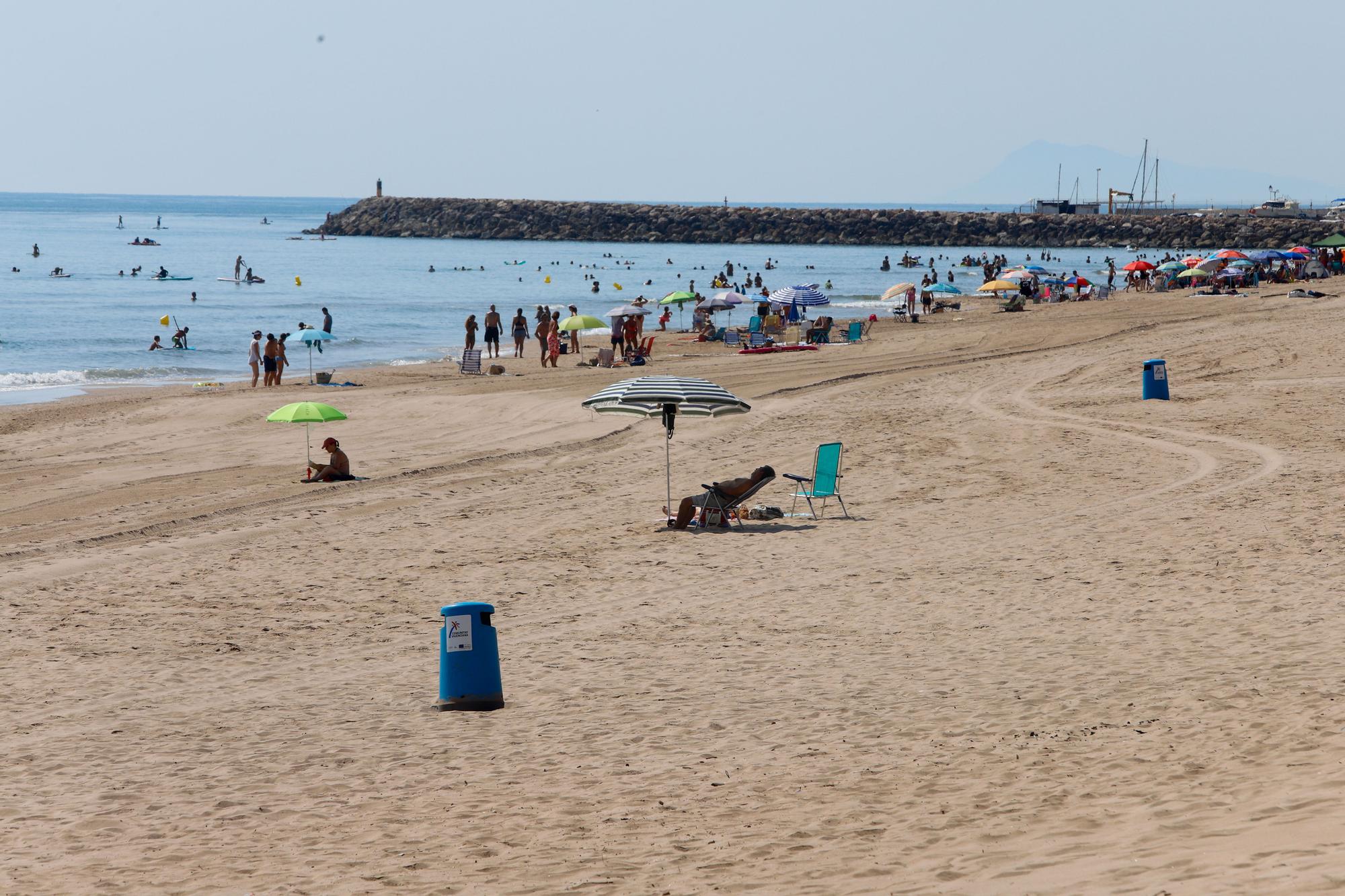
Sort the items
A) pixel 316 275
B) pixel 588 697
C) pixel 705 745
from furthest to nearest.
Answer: pixel 316 275, pixel 588 697, pixel 705 745

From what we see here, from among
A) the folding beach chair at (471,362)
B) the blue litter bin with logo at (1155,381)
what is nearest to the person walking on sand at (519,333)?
the folding beach chair at (471,362)

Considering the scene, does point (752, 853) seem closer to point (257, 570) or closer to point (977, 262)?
point (257, 570)

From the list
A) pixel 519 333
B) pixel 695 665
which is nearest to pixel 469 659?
pixel 695 665

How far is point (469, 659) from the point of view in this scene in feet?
25.1

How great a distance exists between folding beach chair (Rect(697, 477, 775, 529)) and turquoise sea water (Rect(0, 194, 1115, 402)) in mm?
19139

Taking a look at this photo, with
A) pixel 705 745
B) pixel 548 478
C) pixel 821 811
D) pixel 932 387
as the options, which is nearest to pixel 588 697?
pixel 705 745

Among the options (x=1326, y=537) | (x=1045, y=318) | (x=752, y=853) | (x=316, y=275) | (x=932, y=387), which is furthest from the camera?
(x=316, y=275)

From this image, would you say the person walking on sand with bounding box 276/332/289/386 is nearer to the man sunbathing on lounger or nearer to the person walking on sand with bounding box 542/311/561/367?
the person walking on sand with bounding box 542/311/561/367

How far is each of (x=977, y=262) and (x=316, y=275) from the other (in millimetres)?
36308

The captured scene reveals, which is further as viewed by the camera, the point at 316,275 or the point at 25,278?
the point at 316,275

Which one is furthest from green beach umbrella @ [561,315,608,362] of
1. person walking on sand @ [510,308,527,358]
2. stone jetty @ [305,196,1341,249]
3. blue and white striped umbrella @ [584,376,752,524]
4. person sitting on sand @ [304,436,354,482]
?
stone jetty @ [305,196,1341,249]

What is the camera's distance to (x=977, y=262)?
242 ft

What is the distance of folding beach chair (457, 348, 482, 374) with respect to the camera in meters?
27.6

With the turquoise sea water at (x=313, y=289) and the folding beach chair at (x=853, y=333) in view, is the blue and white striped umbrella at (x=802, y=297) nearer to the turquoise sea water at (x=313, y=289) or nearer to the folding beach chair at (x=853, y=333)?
the folding beach chair at (x=853, y=333)
